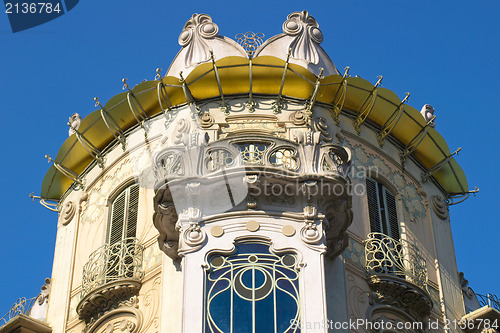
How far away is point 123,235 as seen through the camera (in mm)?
29188

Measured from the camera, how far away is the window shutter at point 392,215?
29.5m

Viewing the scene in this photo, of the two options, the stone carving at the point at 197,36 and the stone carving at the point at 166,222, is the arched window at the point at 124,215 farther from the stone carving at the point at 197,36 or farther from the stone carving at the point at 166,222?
the stone carving at the point at 197,36

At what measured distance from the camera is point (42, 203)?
106 feet

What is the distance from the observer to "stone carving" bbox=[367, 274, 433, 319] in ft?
90.3

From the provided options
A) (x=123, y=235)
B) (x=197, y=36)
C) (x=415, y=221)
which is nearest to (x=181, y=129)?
(x=123, y=235)

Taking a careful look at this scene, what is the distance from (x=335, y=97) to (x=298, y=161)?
4.24 meters

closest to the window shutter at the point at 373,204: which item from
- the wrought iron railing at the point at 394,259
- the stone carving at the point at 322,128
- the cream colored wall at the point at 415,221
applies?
the cream colored wall at the point at 415,221

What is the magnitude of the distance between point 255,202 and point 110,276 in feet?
13.3

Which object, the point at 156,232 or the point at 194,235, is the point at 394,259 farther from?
the point at 156,232

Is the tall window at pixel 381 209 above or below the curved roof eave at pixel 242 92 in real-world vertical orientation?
below

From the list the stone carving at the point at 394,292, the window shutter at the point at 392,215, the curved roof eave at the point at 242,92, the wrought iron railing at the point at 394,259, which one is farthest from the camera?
the curved roof eave at the point at 242,92

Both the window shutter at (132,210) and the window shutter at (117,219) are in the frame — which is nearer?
the window shutter at (132,210)

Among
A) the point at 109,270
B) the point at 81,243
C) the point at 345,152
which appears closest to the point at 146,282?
the point at 109,270

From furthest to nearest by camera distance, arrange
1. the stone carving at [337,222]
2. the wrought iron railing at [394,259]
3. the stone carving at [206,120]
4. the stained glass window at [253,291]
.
Result: 1. the stone carving at [206,120]
2. the wrought iron railing at [394,259]
3. the stone carving at [337,222]
4. the stained glass window at [253,291]
